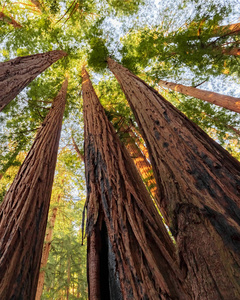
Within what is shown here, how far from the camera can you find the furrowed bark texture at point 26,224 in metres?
1.72

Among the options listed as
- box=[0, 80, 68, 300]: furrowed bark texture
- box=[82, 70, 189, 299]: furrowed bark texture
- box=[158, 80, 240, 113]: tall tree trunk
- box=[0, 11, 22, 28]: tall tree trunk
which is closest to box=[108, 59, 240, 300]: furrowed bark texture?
box=[82, 70, 189, 299]: furrowed bark texture

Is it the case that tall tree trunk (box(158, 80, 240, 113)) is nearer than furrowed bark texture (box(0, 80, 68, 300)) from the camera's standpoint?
No

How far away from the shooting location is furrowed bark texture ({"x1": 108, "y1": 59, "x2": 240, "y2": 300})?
82cm

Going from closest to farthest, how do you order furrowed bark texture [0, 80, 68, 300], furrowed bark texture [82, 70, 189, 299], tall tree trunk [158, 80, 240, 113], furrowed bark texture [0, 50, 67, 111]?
1. furrowed bark texture [82, 70, 189, 299]
2. furrowed bark texture [0, 80, 68, 300]
3. furrowed bark texture [0, 50, 67, 111]
4. tall tree trunk [158, 80, 240, 113]

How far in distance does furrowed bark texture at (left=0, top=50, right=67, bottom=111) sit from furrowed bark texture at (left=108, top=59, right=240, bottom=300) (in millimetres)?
2302

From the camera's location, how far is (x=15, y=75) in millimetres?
3158

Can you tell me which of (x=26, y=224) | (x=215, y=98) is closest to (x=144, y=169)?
(x=215, y=98)

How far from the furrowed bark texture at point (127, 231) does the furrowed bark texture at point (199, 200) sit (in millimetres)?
265

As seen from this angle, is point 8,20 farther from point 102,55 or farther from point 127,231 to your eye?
point 127,231

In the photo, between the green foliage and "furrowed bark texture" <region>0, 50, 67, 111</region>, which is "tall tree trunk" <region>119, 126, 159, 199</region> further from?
the green foliage

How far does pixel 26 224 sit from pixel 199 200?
1.98m

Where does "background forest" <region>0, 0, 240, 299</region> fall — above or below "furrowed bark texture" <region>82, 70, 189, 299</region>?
above

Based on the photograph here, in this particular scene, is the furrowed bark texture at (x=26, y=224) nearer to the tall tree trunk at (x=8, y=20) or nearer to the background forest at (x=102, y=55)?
the background forest at (x=102, y=55)

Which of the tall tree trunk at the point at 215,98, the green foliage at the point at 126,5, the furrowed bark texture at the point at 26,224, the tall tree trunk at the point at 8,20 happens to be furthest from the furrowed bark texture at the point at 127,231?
the tall tree trunk at the point at 8,20
